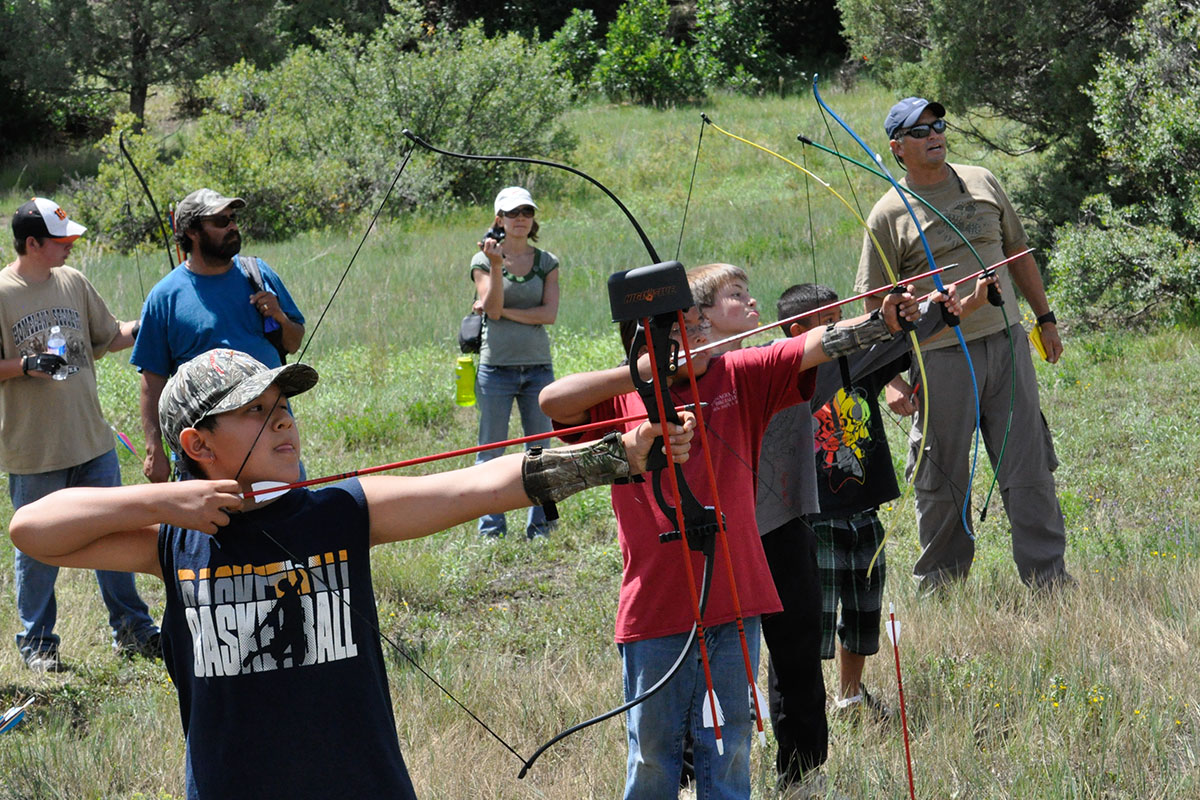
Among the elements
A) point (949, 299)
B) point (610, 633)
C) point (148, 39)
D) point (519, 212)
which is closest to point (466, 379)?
point (519, 212)

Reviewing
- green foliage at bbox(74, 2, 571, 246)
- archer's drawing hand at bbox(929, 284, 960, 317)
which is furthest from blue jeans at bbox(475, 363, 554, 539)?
green foliage at bbox(74, 2, 571, 246)

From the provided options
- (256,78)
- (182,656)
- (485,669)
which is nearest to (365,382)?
(485,669)

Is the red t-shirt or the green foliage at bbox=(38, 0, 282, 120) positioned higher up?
the green foliage at bbox=(38, 0, 282, 120)

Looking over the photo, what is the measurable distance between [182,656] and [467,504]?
65 cm

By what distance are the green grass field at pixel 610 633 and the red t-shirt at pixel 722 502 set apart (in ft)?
2.87

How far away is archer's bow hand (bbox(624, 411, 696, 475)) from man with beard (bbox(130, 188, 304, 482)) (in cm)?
273

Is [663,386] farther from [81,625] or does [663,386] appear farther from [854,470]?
[81,625]

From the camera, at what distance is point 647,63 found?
28.4m

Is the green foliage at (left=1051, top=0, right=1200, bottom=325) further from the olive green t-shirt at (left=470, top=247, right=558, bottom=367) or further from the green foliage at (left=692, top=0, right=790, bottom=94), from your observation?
the green foliage at (left=692, top=0, right=790, bottom=94)

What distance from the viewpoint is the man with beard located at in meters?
4.57

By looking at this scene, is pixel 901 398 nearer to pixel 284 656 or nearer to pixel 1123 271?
pixel 284 656

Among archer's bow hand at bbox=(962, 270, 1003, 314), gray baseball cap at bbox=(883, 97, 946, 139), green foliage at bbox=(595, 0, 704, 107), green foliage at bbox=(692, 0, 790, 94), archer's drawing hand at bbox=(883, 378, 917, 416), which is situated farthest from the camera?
green foliage at bbox=(692, 0, 790, 94)

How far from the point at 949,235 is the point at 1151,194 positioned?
6.35 metres

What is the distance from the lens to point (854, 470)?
3.78 metres
